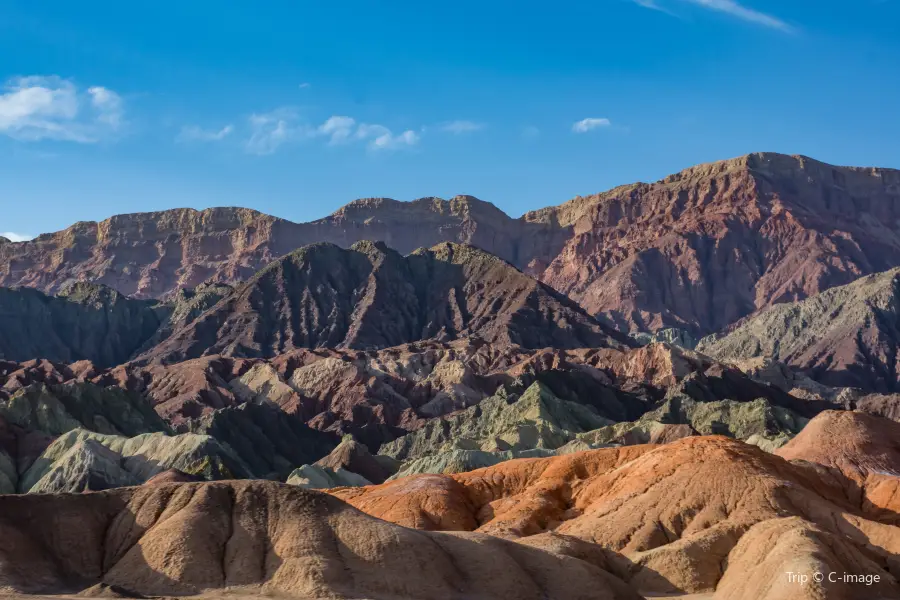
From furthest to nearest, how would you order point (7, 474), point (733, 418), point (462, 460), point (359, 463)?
point (733, 418) < point (359, 463) < point (462, 460) < point (7, 474)

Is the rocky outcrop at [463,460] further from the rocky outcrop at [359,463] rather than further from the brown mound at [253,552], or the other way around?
the brown mound at [253,552]

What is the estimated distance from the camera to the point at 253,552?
222ft

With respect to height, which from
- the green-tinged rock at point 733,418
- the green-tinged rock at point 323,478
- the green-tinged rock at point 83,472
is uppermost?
the green-tinged rock at point 733,418

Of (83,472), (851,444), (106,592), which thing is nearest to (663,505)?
(851,444)

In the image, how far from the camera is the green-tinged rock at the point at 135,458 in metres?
144

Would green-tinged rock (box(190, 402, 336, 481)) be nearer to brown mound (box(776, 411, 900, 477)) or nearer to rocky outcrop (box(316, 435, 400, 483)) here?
rocky outcrop (box(316, 435, 400, 483))

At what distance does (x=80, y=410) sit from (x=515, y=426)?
5932 cm

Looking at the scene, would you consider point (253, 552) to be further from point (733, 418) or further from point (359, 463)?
point (733, 418)

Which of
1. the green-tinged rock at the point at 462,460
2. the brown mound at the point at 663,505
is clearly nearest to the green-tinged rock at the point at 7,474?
the green-tinged rock at the point at 462,460

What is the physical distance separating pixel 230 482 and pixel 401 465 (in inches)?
3834

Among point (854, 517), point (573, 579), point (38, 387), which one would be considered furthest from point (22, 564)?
point (38, 387)

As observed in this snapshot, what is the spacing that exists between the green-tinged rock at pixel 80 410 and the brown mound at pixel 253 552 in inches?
3968

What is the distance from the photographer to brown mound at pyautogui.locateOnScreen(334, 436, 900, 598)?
270ft

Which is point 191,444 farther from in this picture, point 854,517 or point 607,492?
point 854,517
